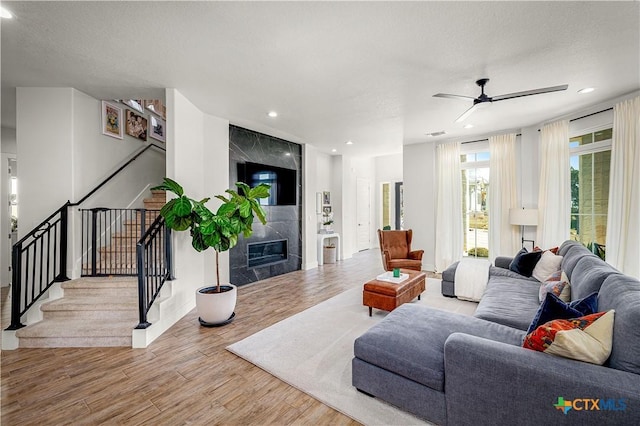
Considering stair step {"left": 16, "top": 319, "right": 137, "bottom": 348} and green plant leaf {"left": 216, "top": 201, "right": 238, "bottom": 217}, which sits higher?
green plant leaf {"left": 216, "top": 201, "right": 238, "bottom": 217}

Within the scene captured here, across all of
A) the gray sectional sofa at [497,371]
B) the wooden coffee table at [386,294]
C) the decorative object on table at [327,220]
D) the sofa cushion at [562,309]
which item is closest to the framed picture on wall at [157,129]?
the decorative object on table at [327,220]

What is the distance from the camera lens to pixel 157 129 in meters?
5.44

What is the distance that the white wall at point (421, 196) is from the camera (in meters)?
6.23

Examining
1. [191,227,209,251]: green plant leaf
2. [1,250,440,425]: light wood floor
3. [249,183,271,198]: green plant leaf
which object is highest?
[249,183,271,198]: green plant leaf

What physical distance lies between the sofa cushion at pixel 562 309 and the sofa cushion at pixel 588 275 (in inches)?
14.9

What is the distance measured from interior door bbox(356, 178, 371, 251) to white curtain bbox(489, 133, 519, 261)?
393cm

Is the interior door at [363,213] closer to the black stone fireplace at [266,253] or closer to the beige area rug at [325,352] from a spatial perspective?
the black stone fireplace at [266,253]

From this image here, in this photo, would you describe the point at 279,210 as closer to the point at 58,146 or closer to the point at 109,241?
the point at 109,241

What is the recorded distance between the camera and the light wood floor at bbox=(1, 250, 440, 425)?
189 centimetres

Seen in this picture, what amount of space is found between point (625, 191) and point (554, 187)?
3.48ft

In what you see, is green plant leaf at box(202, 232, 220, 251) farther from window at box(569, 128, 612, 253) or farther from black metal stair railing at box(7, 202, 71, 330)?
window at box(569, 128, 612, 253)

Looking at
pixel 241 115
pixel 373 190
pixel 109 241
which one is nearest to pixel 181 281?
pixel 109 241

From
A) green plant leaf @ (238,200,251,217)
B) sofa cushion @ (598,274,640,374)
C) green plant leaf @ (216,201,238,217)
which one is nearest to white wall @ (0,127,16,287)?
green plant leaf @ (216,201,238,217)

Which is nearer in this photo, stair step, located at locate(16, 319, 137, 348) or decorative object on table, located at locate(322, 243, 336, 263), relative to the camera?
stair step, located at locate(16, 319, 137, 348)
